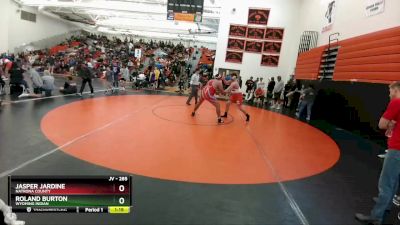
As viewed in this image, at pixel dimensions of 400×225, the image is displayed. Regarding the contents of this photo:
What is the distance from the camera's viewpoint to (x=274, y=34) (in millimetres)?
18047

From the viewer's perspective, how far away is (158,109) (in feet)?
32.9

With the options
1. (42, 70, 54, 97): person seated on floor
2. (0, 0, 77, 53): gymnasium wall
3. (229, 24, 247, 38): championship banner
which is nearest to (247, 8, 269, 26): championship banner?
(229, 24, 247, 38): championship banner

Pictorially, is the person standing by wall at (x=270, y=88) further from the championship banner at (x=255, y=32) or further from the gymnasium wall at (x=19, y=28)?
the gymnasium wall at (x=19, y=28)

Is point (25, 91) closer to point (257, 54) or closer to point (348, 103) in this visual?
point (348, 103)

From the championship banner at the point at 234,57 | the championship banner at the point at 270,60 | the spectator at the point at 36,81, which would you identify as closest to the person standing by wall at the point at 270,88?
the championship banner at the point at 270,60

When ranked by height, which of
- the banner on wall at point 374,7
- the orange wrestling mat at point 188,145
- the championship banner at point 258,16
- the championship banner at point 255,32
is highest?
the championship banner at point 258,16

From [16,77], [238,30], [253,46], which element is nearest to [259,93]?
[253,46]

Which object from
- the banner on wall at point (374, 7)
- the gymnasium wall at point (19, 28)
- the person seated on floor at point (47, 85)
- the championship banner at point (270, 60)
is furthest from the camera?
the gymnasium wall at point (19, 28)

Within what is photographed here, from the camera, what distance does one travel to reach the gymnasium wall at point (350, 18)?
309 inches

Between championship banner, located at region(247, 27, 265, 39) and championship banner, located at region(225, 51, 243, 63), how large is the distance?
1314 millimetres

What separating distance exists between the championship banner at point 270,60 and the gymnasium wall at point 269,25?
0.19 meters

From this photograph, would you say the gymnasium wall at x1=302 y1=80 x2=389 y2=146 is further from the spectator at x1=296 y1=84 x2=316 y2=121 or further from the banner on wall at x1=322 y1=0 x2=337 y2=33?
the banner on wall at x1=322 y1=0 x2=337 y2=33

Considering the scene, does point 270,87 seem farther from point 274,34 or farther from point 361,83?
point 361,83
